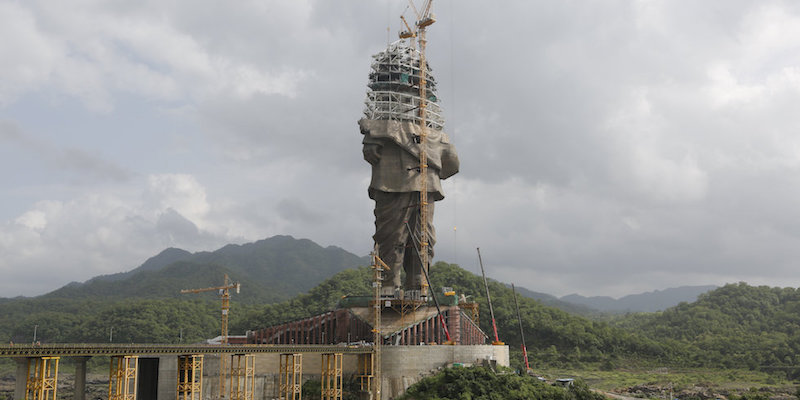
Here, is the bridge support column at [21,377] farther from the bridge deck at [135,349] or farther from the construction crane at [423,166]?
the construction crane at [423,166]

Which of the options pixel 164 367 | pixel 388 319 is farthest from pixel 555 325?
pixel 164 367

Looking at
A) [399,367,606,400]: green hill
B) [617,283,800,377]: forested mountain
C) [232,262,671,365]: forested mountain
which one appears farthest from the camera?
[232,262,671,365]: forested mountain

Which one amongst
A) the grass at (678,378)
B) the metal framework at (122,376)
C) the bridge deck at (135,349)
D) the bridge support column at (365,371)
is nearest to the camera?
the bridge deck at (135,349)

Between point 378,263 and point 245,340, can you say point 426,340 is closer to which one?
point 378,263

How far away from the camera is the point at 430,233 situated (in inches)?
3617

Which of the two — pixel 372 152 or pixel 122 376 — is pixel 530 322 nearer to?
pixel 372 152

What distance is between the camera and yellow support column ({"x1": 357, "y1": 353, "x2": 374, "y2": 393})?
73.6 metres

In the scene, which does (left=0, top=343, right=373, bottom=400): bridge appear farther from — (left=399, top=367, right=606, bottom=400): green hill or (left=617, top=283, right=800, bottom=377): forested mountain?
(left=617, top=283, right=800, bottom=377): forested mountain

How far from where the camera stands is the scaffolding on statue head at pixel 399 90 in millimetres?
91250

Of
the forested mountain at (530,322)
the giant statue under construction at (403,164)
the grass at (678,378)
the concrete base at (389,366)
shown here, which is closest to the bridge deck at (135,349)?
the concrete base at (389,366)

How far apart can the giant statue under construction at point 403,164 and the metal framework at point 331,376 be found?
42.9 ft

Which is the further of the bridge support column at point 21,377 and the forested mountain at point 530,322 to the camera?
the forested mountain at point 530,322

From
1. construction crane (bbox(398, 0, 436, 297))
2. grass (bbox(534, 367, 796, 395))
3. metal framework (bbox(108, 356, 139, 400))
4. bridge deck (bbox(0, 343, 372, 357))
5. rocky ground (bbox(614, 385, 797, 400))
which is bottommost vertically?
rocky ground (bbox(614, 385, 797, 400))

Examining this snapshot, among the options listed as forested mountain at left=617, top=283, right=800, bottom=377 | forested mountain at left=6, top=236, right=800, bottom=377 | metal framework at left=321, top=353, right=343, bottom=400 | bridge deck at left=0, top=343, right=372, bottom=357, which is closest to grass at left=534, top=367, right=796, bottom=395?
forested mountain at left=6, top=236, right=800, bottom=377
